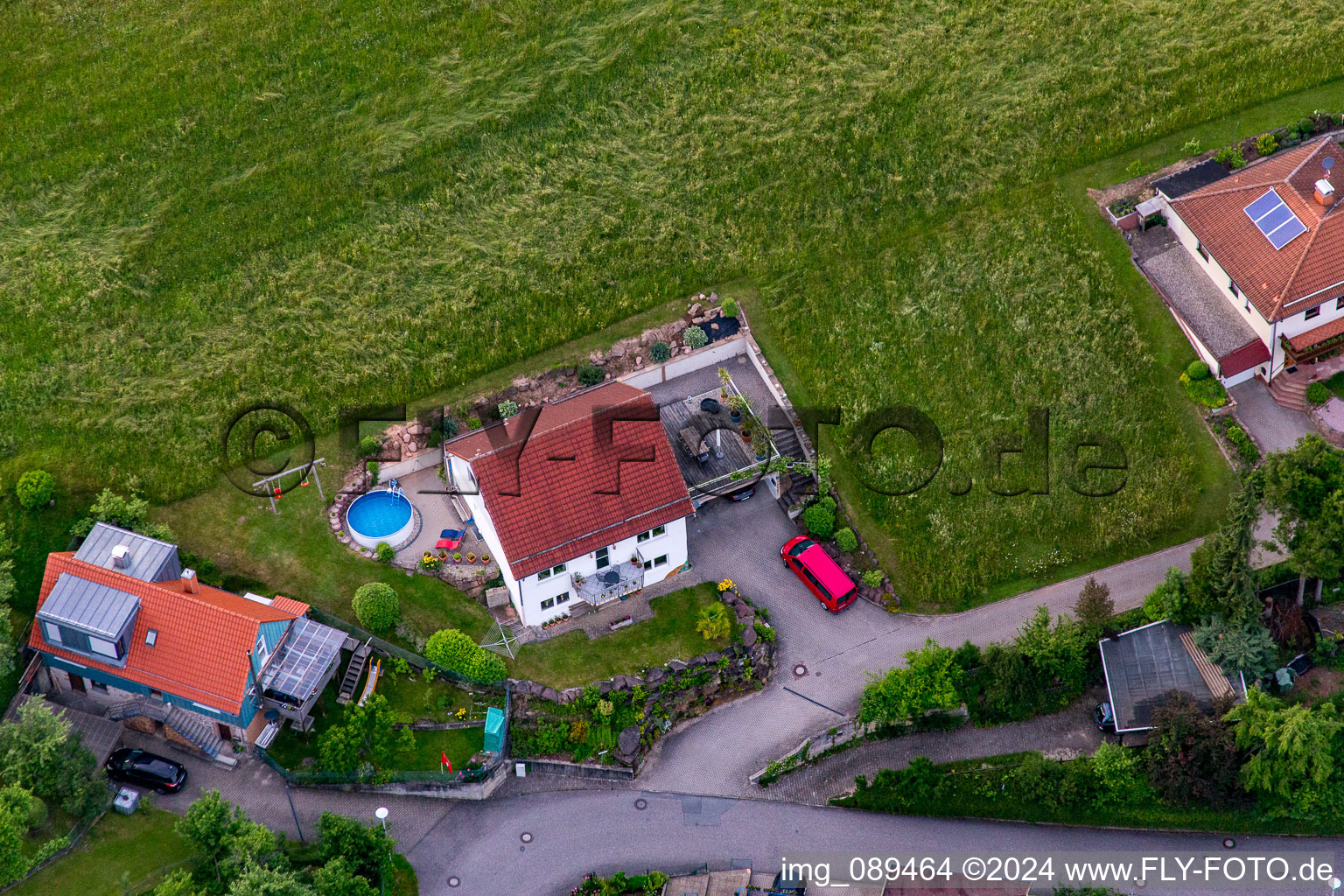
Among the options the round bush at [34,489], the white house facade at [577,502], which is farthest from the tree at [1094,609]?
the round bush at [34,489]

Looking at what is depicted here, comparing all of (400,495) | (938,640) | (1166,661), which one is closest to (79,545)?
(400,495)

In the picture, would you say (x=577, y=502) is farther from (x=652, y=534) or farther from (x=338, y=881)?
(x=338, y=881)

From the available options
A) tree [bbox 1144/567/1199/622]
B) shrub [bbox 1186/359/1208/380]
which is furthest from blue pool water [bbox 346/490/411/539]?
shrub [bbox 1186/359/1208/380]

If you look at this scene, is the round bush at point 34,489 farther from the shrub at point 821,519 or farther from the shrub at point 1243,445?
the shrub at point 1243,445

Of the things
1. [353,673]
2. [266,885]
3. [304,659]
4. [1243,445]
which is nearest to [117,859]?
[266,885]

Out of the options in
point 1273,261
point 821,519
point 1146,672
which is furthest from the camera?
point 1273,261

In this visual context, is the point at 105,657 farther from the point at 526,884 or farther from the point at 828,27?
the point at 828,27
